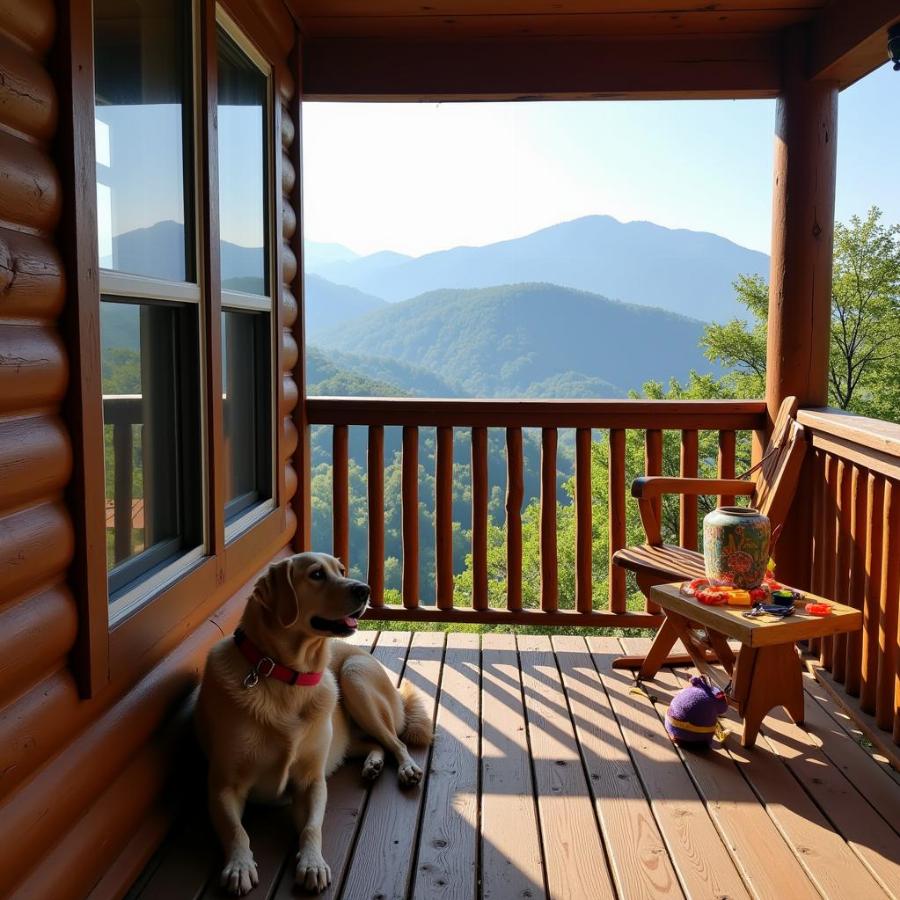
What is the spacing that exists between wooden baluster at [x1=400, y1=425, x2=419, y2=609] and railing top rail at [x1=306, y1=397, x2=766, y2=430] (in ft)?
0.33

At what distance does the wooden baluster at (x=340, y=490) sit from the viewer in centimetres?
412

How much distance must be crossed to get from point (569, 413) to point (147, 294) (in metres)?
2.17

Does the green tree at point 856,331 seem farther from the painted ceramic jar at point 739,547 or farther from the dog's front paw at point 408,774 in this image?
the dog's front paw at point 408,774

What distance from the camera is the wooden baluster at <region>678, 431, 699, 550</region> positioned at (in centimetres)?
405

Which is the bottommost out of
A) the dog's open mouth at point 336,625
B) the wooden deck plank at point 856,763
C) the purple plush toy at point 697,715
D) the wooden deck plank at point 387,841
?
the wooden deck plank at point 856,763

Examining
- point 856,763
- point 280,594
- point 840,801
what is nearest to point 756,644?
point 840,801

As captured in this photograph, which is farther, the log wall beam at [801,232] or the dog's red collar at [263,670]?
the log wall beam at [801,232]

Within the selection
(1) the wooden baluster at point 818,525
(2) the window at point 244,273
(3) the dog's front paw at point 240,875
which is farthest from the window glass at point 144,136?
(1) the wooden baluster at point 818,525

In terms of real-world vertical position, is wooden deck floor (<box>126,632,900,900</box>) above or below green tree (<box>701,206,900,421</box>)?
below

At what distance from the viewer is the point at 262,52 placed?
10.8 ft

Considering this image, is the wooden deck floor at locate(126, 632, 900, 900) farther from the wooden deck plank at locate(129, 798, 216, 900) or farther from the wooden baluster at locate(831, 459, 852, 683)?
the wooden baluster at locate(831, 459, 852, 683)

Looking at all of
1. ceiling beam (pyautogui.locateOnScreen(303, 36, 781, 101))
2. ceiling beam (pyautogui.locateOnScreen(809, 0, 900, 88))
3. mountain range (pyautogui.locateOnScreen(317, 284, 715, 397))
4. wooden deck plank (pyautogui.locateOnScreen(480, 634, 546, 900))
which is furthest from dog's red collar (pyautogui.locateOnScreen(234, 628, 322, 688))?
mountain range (pyautogui.locateOnScreen(317, 284, 715, 397))

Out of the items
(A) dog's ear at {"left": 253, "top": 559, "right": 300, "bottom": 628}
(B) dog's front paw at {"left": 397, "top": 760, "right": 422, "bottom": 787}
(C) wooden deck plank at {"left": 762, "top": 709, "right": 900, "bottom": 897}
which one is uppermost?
(A) dog's ear at {"left": 253, "top": 559, "right": 300, "bottom": 628}

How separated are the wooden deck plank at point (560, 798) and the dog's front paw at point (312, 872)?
1.68 ft
